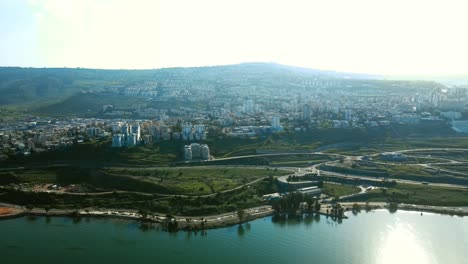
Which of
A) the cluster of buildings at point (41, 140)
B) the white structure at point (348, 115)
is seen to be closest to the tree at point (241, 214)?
the cluster of buildings at point (41, 140)

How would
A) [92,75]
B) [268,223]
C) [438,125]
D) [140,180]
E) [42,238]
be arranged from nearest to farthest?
[42,238] → [268,223] → [140,180] → [438,125] → [92,75]

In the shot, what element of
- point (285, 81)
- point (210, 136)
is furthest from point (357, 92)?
point (210, 136)

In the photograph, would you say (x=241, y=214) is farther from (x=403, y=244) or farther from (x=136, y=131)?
(x=136, y=131)

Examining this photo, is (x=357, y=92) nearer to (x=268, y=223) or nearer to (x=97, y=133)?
(x=97, y=133)

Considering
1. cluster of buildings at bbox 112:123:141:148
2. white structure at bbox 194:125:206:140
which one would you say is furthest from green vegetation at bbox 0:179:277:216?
white structure at bbox 194:125:206:140

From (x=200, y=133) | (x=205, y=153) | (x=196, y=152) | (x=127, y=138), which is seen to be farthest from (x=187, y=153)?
(x=127, y=138)

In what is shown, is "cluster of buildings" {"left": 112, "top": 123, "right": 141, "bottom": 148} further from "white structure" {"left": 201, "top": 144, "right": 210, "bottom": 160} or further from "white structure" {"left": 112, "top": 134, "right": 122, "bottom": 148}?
"white structure" {"left": 201, "top": 144, "right": 210, "bottom": 160}
